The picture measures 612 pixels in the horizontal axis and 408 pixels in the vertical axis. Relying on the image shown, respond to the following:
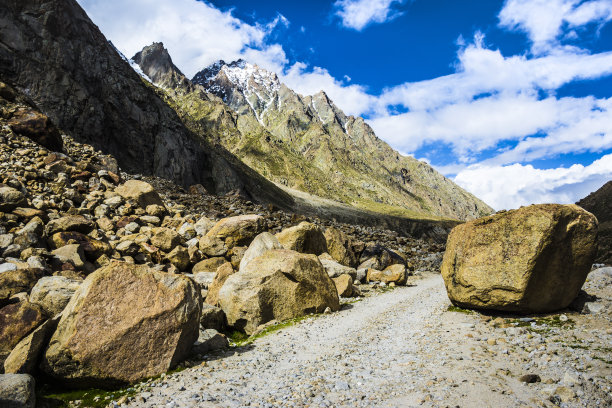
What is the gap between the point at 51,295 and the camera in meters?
10.7

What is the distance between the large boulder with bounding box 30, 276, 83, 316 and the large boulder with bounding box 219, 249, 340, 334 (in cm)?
649

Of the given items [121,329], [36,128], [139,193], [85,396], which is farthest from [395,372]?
[36,128]

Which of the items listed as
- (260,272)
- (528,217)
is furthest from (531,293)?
(260,272)

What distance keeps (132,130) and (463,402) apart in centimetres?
11986

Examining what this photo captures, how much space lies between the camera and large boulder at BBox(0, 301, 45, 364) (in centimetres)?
918

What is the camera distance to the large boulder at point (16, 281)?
35.1 feet

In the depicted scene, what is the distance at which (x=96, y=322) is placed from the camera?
9.02m

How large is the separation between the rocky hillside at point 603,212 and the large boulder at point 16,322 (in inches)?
2100

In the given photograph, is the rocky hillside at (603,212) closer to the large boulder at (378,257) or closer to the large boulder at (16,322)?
the large boulder at (378,257)

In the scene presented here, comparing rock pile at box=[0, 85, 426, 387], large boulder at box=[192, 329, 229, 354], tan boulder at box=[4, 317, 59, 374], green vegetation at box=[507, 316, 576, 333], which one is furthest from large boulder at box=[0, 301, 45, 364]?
green vegetation at box=[507, 316, 576, 333]

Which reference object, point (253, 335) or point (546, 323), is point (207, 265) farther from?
point (546, 323)

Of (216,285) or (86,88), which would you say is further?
(86,88)

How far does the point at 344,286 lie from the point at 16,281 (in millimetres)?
17950

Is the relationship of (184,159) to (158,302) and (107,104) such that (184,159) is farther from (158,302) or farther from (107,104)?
(158,302)
